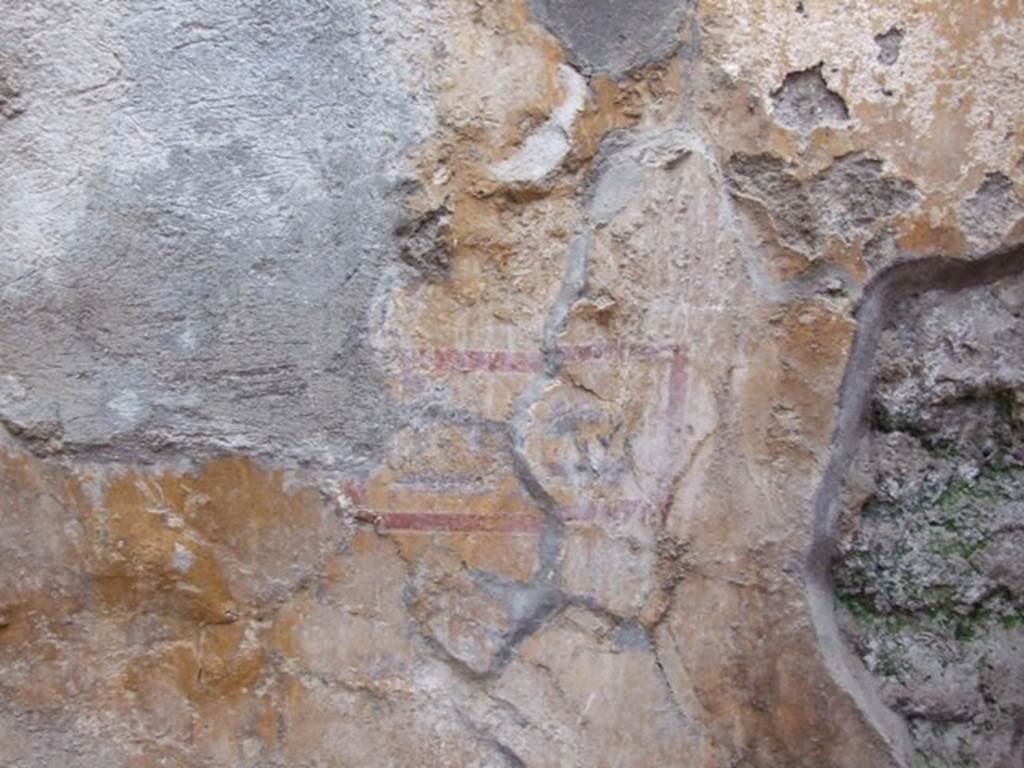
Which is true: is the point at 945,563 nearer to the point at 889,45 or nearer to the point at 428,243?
the point at 889,45

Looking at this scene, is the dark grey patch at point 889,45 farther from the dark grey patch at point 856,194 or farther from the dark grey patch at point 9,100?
the dark grey patch at point 9,100

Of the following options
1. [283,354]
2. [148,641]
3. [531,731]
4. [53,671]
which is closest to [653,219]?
[283,354]

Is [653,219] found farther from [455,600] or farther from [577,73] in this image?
[455,600]

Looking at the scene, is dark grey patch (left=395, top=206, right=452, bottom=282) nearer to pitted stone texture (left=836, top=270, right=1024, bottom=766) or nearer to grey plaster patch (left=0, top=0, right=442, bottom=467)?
grey plaster patch (left=0, top=0, right=442, bottom=467)

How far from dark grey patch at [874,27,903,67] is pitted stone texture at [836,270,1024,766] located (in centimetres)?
36

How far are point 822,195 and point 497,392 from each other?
428 mm

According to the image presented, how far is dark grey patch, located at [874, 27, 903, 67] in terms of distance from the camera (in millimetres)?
1425

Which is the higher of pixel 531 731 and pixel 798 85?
pixel 798 85

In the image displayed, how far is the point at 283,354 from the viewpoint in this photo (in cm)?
152

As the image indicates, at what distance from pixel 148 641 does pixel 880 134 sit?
3.36 feet

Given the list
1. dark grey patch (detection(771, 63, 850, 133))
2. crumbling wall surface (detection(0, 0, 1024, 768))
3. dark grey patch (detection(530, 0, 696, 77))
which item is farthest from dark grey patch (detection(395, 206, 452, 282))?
dark grey patch (detection(771, 63, 850, 133))

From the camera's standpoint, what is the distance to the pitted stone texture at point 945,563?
4.97ft

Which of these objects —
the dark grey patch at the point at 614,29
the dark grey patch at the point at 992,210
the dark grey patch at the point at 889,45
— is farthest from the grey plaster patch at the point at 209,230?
the dark grey patch at the point at 992,210

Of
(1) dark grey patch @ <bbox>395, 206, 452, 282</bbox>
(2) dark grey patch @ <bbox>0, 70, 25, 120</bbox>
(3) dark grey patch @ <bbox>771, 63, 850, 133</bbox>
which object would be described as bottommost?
(1) dark grey patch @ <bbox>395, 206, 452, 282</bbox>
